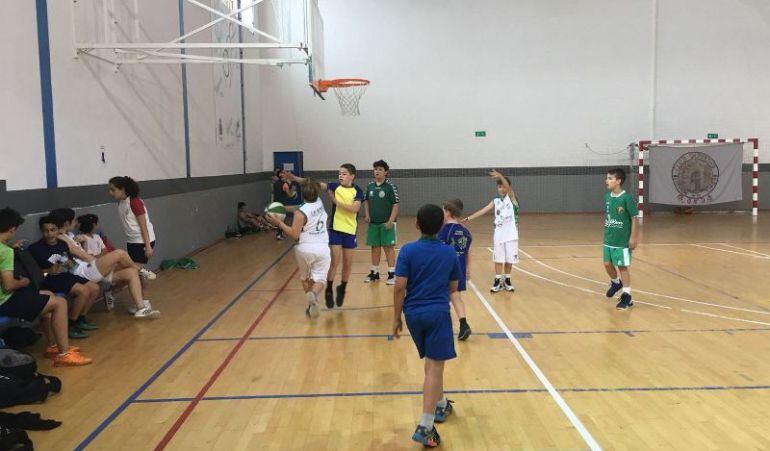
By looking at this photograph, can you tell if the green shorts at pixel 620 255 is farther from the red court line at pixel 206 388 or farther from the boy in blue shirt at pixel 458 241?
the red court line at pixel 206 388

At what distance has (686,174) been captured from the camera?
17828 mm

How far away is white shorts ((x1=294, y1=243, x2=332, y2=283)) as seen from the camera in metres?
6.74

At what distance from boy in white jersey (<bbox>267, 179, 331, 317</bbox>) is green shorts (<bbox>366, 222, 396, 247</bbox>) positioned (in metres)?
1.60

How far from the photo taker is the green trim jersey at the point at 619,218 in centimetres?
707

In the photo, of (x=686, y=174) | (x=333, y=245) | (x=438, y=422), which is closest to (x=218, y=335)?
(x=333, y=245)

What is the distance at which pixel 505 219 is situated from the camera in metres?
8.02

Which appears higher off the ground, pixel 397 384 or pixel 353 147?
pixel 353 147

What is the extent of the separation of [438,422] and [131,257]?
193 inches

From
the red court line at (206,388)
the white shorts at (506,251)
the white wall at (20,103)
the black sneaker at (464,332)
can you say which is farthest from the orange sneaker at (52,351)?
the white shorts at (506,251)

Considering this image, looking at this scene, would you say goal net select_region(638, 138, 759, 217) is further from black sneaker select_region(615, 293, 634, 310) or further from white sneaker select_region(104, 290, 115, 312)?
white sneaker select_region(104, 290, 115, 312)

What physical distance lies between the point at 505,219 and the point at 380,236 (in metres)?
1.66

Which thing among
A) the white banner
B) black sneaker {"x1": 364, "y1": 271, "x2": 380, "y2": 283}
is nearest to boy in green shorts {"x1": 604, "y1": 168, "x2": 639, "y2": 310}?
black sneaker {"x1": 364, "y1": 271, "x2": 380, "y2": 283}

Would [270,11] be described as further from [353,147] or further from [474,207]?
[474,207]

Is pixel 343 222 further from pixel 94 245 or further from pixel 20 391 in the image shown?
pixel 20 391
